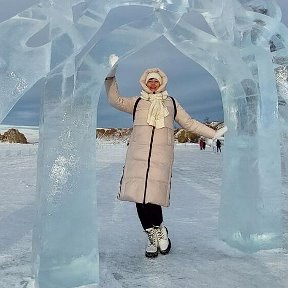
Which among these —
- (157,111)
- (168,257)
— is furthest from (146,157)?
(168,257)

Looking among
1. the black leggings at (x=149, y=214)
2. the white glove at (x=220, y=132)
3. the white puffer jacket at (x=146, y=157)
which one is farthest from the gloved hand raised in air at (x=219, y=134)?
the black leggings at (x=149, y=214)

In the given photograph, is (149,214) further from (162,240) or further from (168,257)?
(168,257)

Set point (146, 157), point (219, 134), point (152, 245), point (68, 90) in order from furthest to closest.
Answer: point (219, 134), point (152, 245), point (146, 157), point (68, 90)

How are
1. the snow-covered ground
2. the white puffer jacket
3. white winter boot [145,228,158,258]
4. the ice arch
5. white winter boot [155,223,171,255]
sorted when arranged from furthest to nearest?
white winter boot [155,223,171,255]
white winter boot [145,228,158,258]
the white puffer jacket
the snow-covered ground
the ice arch

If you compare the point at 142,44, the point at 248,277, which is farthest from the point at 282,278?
the point at 142,44

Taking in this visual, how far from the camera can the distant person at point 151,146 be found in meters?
3.89

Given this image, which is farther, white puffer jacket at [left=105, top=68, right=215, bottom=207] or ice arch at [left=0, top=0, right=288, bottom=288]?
white puffer jacket at [left=105, top=68, right=215, bottom=207]

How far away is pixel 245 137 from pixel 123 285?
189cm

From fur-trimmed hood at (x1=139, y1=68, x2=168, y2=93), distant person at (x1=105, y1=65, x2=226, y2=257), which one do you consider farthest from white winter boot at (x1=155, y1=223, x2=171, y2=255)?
fur-trimmed hood at (x1=139, y1=68, x2=168, y2=93)

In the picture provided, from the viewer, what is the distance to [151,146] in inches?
154

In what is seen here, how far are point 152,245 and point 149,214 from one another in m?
0.27

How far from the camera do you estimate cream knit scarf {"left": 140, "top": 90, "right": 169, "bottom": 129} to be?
394cm

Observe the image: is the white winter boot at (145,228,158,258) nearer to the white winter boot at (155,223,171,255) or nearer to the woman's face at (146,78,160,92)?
the white winter boot at (155,223,171,255)

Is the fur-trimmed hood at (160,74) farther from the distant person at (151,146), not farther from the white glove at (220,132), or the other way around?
the white glove at (220,132)
